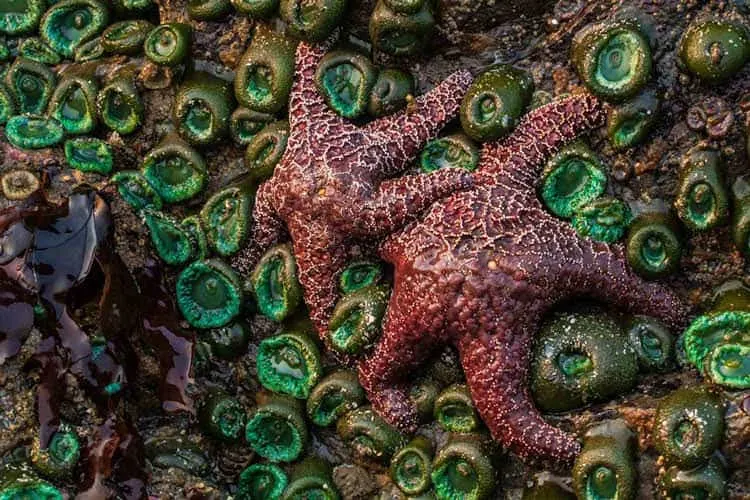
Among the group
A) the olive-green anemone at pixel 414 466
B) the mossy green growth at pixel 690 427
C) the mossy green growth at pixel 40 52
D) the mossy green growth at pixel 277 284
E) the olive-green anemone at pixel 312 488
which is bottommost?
the olive-green anemone at pixel 312 488

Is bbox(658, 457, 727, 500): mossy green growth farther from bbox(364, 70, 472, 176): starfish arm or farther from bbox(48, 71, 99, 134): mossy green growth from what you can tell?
bbox(48, 71, 99, 134): mossy green growth

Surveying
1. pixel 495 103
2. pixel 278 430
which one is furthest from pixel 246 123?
pixel 278 430

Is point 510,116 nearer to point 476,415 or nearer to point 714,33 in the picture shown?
point 714,33

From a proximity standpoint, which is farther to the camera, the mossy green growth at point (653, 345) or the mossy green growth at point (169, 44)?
the mossy green growth at point (169, 44)

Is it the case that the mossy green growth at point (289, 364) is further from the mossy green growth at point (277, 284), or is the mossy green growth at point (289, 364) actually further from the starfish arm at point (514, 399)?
the starfish arm at point (514, 399)

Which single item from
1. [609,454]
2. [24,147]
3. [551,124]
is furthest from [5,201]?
[609,454]

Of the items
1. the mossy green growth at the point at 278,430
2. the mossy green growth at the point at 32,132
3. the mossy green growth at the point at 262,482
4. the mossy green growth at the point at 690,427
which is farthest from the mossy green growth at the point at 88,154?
the mossy green growth at the point at 690,427

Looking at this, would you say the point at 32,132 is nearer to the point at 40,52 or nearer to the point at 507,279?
the point at 40,52


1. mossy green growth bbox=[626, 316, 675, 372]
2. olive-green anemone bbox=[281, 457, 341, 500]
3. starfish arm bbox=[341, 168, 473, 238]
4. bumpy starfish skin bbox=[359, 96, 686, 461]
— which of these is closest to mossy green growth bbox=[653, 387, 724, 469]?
mossy green growth bbox=[626, 316, 675, 372]
